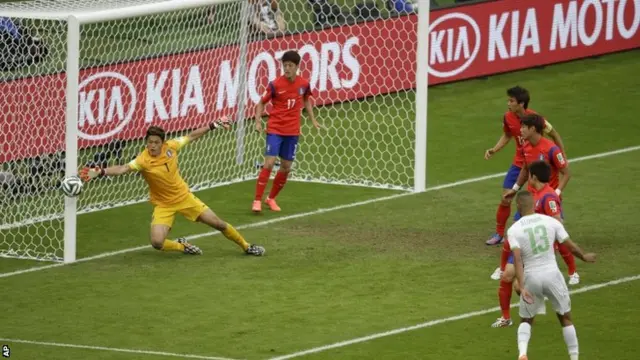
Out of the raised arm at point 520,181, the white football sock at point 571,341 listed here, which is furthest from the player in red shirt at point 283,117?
the white football sock at point 571,341

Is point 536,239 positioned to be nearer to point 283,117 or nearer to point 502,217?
point 502,217

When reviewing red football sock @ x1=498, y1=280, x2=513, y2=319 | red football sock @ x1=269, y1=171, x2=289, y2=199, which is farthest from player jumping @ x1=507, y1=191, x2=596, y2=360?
red football sock @ x1=269, y1=171, x2=289, y2=199

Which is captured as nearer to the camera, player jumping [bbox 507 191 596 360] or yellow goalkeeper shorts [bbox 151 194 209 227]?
player jumping [bbox 507 191 596 360]

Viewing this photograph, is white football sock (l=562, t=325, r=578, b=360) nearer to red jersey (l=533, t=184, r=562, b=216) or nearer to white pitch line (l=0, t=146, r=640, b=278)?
red jersey (l=533, t=184, r=562, b=216)

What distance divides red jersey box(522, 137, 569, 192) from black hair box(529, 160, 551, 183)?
1.24 metres

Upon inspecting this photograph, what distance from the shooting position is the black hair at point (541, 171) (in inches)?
584

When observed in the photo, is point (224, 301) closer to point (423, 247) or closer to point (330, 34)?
point (423, 247)

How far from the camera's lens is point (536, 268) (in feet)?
44.9

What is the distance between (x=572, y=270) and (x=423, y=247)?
7.02 feet

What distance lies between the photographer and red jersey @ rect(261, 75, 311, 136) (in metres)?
19.5

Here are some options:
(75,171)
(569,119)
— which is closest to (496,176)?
(569,119)

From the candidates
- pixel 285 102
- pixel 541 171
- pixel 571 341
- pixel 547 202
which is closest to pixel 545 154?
pixel 547 202

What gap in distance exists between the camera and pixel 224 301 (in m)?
16.0

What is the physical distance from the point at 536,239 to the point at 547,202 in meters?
1.60
